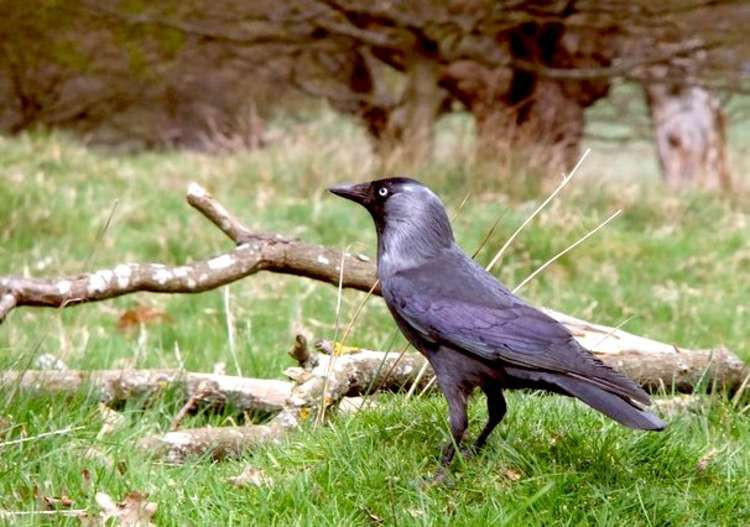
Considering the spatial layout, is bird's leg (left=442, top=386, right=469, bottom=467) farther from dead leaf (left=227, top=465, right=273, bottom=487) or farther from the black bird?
dead leaf (left=227, top=465, right=273, bottom=487)

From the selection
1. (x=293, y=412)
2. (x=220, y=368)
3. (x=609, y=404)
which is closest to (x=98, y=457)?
(x=293, y=412)

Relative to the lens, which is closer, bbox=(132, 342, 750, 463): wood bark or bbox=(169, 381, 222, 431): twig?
bbox=(132, 342, 750, 463): wood bark

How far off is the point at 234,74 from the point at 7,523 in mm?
15451

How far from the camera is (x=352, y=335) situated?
5.26m

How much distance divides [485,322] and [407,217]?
500mm

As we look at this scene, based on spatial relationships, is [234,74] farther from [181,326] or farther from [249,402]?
[249,402]

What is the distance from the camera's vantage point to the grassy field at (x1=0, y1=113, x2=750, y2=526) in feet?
Result: 9.74

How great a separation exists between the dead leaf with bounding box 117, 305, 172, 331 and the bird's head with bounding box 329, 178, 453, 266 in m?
2.78

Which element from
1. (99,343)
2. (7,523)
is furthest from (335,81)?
(7,523)

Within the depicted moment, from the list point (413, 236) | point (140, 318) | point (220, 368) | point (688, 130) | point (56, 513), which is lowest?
point (688, 130)

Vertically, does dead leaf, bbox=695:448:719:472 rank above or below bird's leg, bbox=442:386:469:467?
below

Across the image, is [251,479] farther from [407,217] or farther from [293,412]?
[407,217]

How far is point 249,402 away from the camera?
13.5 feet

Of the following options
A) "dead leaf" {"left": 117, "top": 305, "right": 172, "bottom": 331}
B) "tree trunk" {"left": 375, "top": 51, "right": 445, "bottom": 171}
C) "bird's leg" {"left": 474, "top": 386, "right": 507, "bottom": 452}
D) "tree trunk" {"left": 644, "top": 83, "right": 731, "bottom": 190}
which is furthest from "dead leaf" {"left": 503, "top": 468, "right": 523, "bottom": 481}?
"tree trunk" {"left": 644, "top": 83, "right": 731, "bottom": 190}
